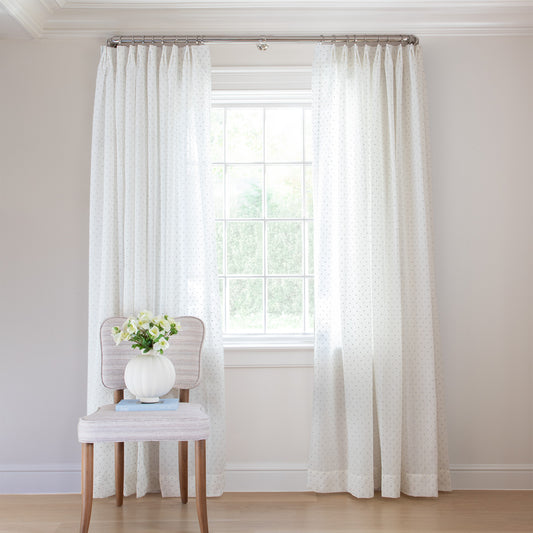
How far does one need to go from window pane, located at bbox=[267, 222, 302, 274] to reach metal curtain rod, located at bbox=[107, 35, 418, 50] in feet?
3.48

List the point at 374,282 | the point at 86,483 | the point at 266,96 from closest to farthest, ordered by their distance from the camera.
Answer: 1. the point at 86,483
2. the point at 374,282
3. the point at 266,96

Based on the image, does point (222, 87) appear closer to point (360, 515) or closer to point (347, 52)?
point (347, 52)

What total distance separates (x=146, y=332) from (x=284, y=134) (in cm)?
153

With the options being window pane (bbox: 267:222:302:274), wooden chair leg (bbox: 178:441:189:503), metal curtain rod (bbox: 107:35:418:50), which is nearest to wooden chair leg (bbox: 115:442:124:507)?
wooden chair leg (bbox: 178:441:189:503)

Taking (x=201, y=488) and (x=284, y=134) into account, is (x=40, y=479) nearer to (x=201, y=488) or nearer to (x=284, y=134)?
(x=201, y=488)

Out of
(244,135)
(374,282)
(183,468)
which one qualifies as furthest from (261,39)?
(183,468)

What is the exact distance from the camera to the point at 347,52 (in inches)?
132

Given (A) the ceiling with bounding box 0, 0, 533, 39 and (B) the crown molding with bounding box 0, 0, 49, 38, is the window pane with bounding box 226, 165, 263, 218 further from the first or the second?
(B) the crown molding with bounding box 0, 0, 49, 38

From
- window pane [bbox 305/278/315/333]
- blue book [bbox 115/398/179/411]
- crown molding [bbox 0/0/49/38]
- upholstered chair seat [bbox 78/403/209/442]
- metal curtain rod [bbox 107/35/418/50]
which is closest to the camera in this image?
upholstered chair seat [bbox 78/403/209/442]

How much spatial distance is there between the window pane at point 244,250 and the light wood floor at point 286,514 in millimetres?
1294

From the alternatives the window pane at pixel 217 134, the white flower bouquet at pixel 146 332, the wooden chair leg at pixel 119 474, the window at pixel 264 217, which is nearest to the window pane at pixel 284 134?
the window at pixel 264 217

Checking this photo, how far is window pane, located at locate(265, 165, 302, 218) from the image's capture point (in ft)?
12.0

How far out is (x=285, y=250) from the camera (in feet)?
12.0

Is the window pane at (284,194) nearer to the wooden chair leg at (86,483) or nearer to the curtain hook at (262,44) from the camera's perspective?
the curtain hook at (262,44)
